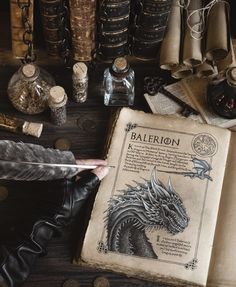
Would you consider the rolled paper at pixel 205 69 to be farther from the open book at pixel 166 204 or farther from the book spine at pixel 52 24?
the book spine at pixel 52 24

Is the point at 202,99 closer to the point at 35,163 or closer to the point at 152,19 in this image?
the point at 152,19

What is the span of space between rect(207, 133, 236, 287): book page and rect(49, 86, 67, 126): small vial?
1.23 feet

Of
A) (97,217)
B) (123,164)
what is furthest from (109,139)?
(97,217)

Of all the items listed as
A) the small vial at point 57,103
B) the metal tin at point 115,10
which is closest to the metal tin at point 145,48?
the metal tin at point 115,10

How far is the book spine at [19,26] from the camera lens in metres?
1.24

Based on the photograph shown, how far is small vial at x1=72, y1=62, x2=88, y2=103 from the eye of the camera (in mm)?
1245

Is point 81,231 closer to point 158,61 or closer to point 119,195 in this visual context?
point 119,195

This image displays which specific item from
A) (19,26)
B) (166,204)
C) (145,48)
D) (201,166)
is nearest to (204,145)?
(201,166)

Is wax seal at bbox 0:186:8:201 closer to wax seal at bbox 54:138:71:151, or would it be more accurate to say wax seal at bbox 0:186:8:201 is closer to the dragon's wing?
wax seal at bbox 54:138:71:151

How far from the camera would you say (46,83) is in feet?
4.23

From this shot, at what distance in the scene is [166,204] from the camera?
1.21 meters

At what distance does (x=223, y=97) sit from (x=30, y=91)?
16.6 inches

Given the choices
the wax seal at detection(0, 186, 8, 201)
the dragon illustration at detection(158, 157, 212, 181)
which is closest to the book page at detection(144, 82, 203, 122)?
the dragon illustration at detection(158, 157, 212, 181)

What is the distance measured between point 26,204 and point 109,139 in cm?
23
